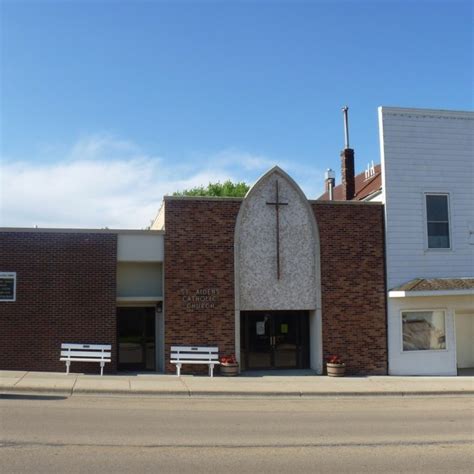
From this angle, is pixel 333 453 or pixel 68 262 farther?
pixel 68 262

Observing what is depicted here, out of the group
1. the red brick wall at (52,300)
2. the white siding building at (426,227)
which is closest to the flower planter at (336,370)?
the white siding building at (426,227)

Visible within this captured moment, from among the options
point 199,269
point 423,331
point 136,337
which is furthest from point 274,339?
point 423,331

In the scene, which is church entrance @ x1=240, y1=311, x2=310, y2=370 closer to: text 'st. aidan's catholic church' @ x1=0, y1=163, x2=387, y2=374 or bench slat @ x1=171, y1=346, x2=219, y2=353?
text 'st. aidan's catholic church' @ x1=0, y1=163, x2=387, y2=374

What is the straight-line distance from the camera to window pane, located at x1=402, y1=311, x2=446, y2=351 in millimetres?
20469

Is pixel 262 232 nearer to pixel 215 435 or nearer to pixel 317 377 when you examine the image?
pixel 317 377

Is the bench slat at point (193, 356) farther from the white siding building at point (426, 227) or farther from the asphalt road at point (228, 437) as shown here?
the white siding building at point (426, 227)

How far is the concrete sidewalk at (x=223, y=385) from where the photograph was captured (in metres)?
14.8

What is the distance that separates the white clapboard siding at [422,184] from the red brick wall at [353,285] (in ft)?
2.09

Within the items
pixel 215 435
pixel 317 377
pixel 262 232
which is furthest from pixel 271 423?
pixel 262 232

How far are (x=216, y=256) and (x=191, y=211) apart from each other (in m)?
1.58

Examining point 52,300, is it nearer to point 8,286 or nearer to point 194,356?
point 8,286

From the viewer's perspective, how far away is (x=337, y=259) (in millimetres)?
20156

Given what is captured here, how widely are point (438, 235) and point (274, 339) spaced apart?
6473 mm

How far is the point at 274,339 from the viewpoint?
66.8ft
